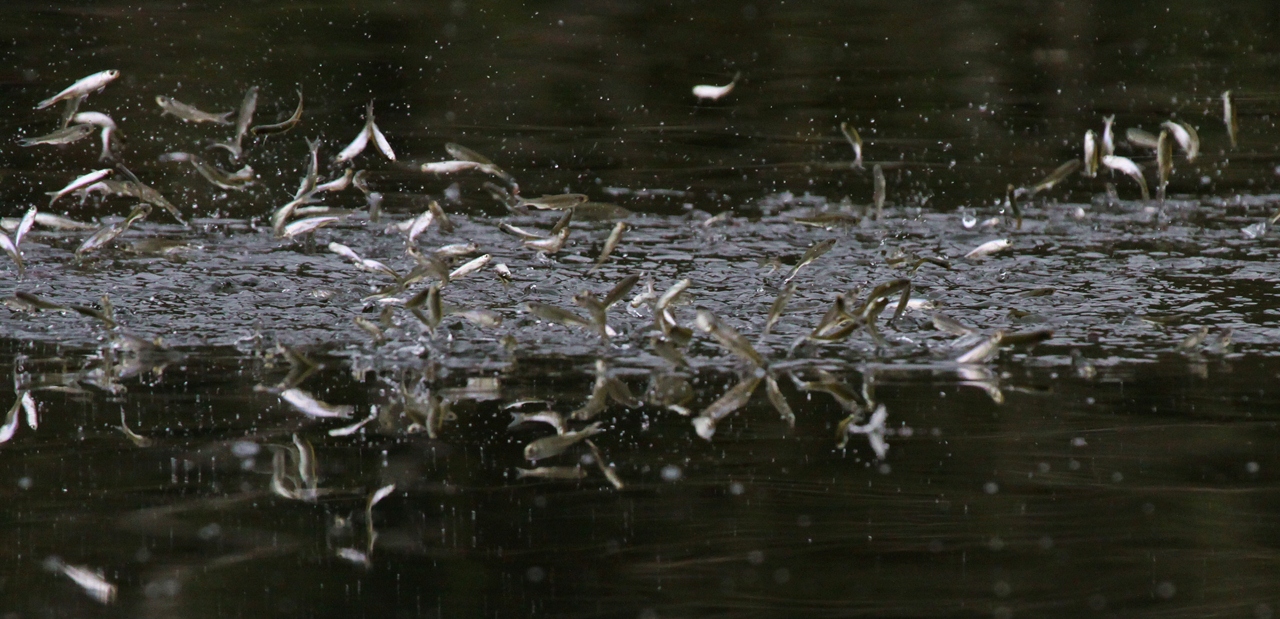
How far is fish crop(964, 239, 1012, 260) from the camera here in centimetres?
411

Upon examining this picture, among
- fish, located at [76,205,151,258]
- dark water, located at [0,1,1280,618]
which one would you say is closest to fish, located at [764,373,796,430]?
dark water, located at [0,1,1280,618]

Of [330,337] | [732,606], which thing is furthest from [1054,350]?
[330,337]

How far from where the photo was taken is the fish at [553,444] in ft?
9.30

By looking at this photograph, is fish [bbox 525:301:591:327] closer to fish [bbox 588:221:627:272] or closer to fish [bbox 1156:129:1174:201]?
fish [bbox 588:221:627:272]

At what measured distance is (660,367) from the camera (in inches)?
132

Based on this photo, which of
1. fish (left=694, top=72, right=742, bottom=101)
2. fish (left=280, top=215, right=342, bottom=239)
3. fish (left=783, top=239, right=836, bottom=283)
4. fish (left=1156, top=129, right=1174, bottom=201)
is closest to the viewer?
fish (left=783, top=239, right=836, bottom=283)

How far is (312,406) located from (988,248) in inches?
82.2

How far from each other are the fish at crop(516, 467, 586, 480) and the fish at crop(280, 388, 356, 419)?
0.49 m

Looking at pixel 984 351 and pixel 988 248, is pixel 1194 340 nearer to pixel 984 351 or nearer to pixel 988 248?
pixel 984 351

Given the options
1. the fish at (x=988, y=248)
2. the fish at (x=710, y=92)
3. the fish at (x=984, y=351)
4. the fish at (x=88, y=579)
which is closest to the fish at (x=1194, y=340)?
the fish at (x=984, y=351)

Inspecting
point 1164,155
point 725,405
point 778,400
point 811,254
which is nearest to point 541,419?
point 725,405

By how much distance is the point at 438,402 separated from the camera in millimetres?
3107

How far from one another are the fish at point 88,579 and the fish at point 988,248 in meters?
2.69

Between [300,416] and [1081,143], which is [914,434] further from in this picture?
[1081,143]
